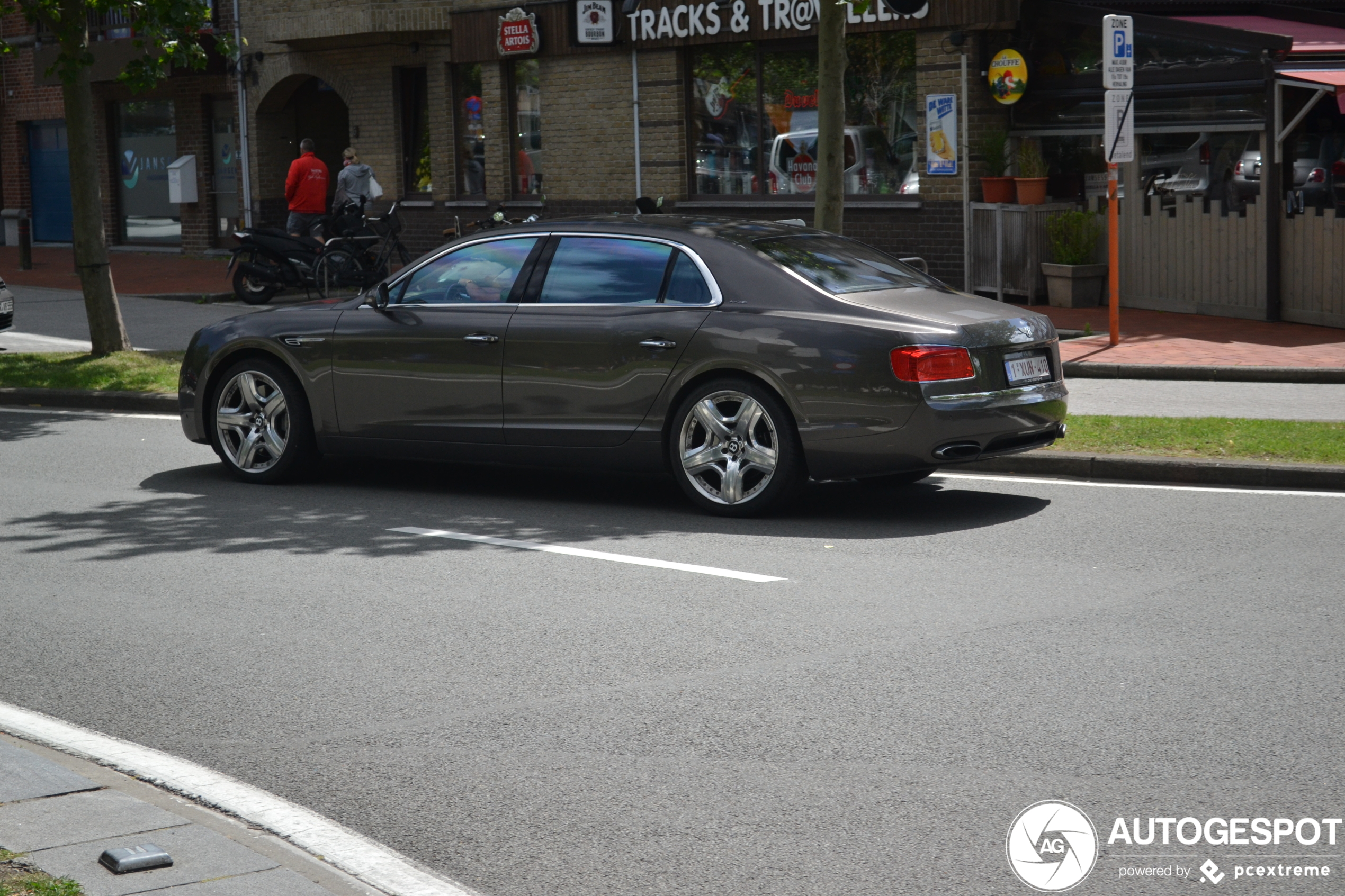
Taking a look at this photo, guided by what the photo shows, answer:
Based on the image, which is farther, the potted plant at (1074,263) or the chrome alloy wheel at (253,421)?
the potted plant at (1074,263)

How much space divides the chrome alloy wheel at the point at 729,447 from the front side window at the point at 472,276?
134 centimetres

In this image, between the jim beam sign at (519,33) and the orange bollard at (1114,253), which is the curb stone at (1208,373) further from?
the jim beam sign at (519,33)

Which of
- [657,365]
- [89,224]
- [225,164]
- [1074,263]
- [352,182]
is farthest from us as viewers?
[225,164]

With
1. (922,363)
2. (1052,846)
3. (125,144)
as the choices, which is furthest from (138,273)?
(1052,846)

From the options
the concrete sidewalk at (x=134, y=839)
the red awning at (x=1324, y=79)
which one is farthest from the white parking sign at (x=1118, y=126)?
the concrete sidewalk at (x=134, y=839)

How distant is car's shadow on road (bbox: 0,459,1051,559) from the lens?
829cm

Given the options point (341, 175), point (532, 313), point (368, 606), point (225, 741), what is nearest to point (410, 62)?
point (341, 175)

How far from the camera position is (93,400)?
13930 mm

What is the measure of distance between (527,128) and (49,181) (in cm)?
1536

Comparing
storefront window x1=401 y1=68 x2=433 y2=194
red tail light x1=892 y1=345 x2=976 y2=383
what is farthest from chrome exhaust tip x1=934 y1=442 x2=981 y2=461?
storefront window x1=401 y1=68 x2=433 y2=194

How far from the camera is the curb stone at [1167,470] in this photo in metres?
9.22

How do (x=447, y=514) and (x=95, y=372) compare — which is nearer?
(x=447, y=514)

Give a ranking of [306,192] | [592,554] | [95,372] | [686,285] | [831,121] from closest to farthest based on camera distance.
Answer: [592,554], [686,285], [831,121], [95,372], [306,192]

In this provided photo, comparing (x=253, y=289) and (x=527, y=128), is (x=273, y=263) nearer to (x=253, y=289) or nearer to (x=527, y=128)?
(x=253, y=289)
